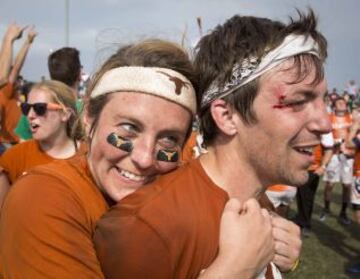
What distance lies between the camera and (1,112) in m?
5.59

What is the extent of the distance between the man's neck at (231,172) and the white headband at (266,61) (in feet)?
0.89

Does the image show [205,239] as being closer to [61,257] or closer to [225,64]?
[61,257]

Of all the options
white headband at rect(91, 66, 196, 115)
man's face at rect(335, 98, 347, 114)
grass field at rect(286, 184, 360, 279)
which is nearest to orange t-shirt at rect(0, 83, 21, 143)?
white headband at rect(91, 66, 196, 115)

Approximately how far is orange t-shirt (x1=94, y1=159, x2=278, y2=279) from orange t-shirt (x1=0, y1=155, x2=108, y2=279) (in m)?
0.09

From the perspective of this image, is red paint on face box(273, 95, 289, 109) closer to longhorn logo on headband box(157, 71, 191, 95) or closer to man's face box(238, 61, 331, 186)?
man's face box(238, 61, 331, 186)

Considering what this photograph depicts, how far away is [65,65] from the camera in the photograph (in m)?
5.14

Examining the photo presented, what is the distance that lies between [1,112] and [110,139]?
4.02m

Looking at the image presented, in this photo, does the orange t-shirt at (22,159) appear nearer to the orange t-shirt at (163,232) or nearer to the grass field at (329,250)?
the orange t-shirt at (163,232)

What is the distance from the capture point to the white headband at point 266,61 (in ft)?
6.57

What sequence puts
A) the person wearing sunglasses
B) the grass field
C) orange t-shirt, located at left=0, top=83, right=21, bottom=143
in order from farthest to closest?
the grass field, orange t-shirt, located at left=0, top=83, right=21, bottom=143, the person wearing sunglasses

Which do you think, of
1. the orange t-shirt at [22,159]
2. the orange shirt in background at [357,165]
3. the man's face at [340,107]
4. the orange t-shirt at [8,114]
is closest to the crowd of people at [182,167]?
the orange t-shirt at [22,159]

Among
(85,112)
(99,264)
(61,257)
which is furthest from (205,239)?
(85,112)

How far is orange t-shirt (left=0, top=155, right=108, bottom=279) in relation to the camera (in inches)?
65.6

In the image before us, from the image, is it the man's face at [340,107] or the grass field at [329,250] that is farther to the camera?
the man's face at [340,107]
